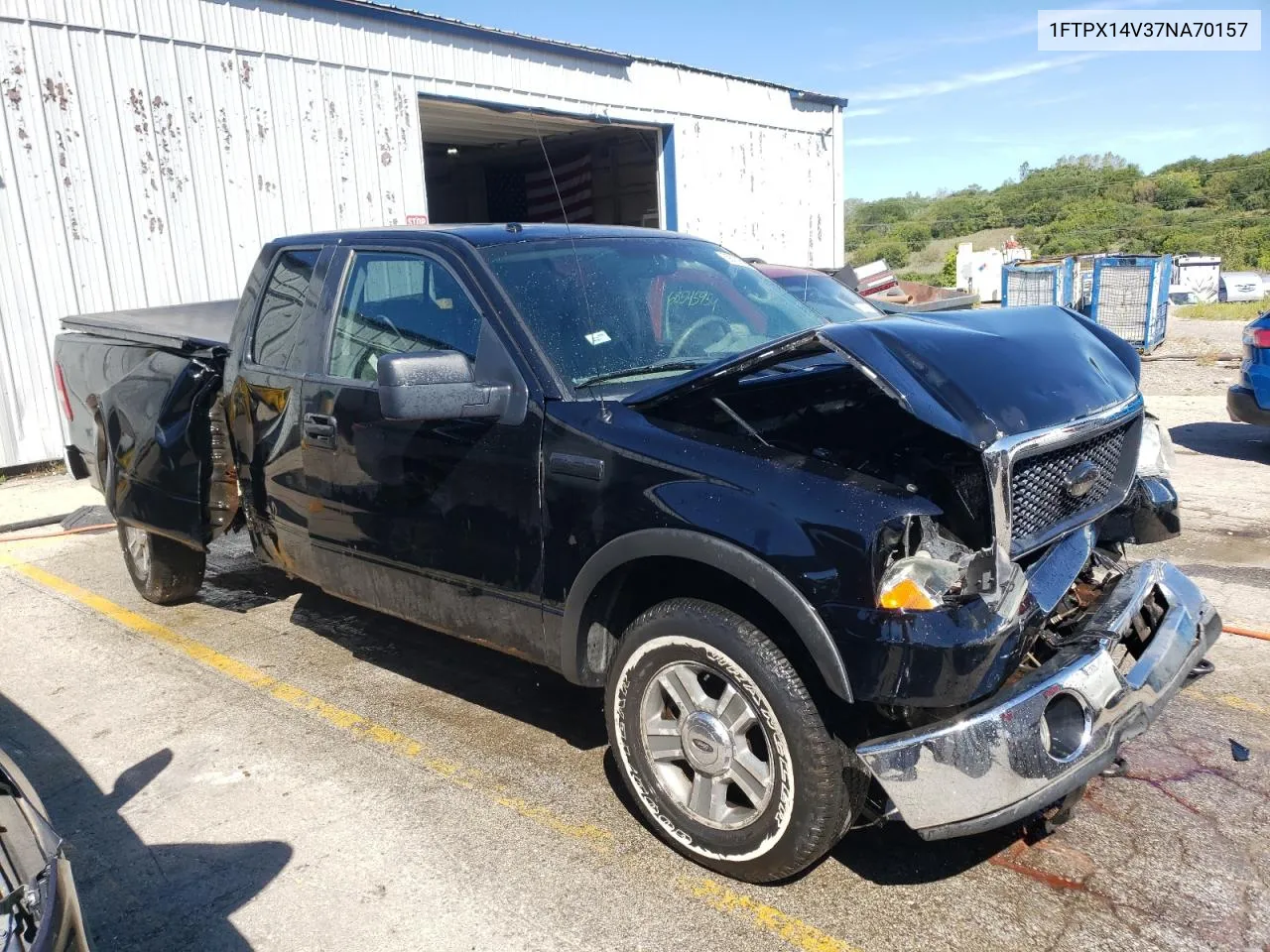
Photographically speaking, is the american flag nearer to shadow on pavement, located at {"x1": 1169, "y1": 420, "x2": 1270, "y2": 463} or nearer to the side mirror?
shadow on pavement, located at {"x1": 1169, "y1": 420, "x2": 1270, "y2": 463}

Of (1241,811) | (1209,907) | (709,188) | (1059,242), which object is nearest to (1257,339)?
(1241,811)

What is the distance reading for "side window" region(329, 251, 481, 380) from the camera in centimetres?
368

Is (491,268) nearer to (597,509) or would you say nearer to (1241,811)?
(597,509)

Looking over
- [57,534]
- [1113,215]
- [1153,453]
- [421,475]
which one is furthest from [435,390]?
[1113,215]

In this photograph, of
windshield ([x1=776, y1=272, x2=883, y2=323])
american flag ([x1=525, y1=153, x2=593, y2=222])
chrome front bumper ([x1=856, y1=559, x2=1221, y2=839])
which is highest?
american flag ([x1=525, y1=153, x2=593, y2=222])

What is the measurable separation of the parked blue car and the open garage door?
930 centimetres

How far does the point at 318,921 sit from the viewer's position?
289 centimetres

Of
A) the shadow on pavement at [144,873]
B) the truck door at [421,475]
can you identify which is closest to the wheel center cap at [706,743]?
the truck door at [421,475]

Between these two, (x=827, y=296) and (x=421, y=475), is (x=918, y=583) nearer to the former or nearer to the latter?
(x=421, y=475)

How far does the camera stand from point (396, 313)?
3959mm

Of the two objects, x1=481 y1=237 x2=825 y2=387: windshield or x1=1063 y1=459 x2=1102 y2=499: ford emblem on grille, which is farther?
x1=481 y1=237 x2=825 y2=387: windshield

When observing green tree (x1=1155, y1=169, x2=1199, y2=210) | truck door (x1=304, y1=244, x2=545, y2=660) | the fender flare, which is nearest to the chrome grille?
the fender flare

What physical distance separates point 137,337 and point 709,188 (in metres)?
12.2

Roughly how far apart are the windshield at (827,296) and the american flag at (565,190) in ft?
38.8
